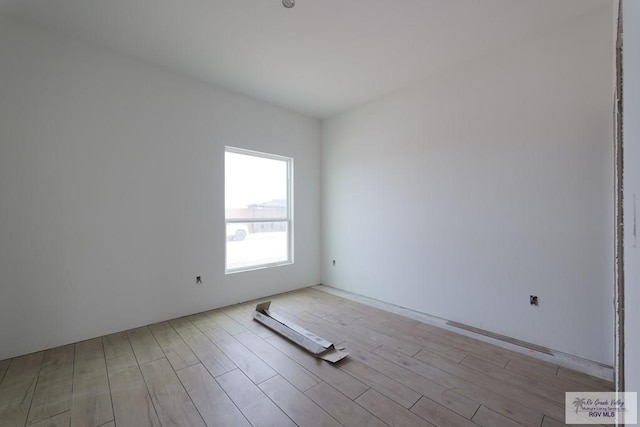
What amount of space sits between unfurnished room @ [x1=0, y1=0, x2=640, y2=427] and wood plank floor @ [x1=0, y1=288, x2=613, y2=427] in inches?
0.8

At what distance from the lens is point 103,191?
2.78 m

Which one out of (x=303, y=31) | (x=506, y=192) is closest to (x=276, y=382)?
(x=506, y=192)

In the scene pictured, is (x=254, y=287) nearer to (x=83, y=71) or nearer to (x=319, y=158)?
(x=319, y=158)

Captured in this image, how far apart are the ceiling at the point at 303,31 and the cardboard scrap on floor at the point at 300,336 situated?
2.92 meters

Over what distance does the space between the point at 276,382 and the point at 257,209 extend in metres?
2.55

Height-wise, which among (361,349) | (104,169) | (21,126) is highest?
(21,126)

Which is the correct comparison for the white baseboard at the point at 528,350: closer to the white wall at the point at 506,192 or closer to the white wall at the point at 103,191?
the white wall at the point at 506,192

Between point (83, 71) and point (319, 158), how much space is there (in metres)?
3.21

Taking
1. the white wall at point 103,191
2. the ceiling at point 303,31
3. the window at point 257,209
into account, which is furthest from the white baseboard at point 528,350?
the ceiling at point 303,31

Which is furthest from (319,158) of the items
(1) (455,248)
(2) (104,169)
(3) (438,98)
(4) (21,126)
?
(4) (21,126)

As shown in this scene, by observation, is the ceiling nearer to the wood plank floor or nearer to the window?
the window

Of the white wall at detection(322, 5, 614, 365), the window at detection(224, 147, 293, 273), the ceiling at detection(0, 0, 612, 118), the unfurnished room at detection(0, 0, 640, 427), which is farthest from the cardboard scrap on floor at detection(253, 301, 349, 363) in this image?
the ceiling at detection(0, 0, 612, 118)

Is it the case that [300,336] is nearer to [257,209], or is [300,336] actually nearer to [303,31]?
[257,209]

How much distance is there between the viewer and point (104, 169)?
279cm
